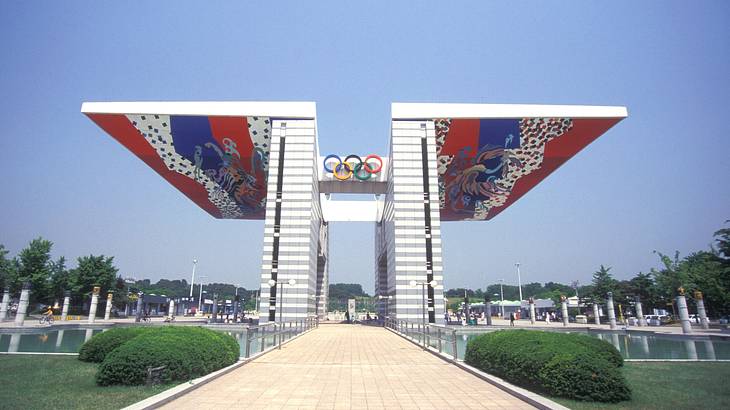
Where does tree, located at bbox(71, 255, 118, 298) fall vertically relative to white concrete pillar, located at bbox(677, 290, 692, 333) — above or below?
above

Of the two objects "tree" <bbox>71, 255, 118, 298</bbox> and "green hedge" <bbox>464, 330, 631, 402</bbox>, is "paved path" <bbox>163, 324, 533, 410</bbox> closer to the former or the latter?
"green hedge" <bbox>464, 330, 631, 402</bbox>

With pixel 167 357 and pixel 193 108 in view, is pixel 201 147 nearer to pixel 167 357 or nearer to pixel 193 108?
pixel 193 108

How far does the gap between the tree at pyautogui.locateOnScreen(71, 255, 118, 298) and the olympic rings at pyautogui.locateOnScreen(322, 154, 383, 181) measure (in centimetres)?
3443

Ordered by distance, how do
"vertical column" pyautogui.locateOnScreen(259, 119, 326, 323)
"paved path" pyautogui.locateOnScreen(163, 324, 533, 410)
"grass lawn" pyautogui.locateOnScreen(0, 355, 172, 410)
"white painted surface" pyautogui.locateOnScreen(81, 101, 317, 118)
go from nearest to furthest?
"grass lawn" pyautogui.locateOnScreen(0, 355, 172, 410), "paved path" pyautogui.locateOnScreen(163, 324, 533, 410), "white painted surface" pyautogui.locateOnScreen(81, 101, 317, 118), "vertical column" pyautogui.locateOnScreen(259, 119, 326, 323)

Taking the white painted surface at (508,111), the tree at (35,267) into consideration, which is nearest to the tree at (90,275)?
the tree at (35,267)

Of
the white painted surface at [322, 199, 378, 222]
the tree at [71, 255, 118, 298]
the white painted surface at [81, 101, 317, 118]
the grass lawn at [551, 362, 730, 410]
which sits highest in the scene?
the white painted surface at [81, 101, 317, 118]

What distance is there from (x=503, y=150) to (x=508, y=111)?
5204 mm

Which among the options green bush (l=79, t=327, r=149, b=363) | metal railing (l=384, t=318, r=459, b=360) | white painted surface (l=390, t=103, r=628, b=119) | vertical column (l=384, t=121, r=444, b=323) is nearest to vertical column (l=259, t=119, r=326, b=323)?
vertical column (l=384, t=121, r=444, b=323)

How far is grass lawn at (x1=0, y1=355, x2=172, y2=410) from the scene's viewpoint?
7.52 meters

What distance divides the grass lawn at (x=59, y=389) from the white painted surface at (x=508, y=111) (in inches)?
1235

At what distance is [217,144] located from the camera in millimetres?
38281

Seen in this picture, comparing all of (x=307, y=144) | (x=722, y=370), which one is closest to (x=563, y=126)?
(x=307, y=144)

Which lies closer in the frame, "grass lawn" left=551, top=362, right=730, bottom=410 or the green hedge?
"grass lawn" left=551, top=362, right=730, bottom=410

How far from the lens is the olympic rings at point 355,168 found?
42.5 m
